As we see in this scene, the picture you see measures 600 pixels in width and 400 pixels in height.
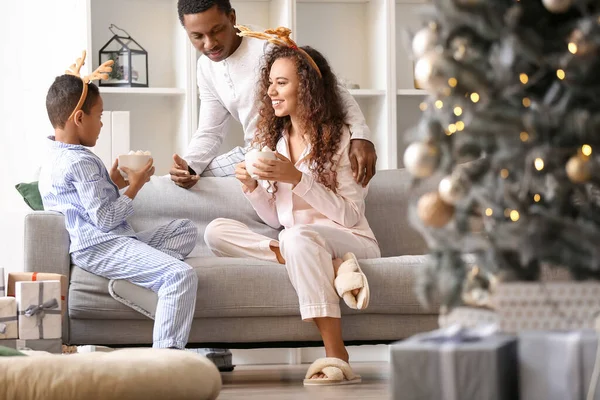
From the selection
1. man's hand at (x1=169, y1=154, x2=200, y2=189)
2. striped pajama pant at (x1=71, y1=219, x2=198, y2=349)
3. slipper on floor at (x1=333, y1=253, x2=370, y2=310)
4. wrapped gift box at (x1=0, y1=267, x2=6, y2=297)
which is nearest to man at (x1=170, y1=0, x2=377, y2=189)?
man's hand at (x1=169, y1=154, x2=200, y2=189)

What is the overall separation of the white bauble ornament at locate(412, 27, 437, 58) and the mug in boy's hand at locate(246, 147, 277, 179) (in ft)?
5.26

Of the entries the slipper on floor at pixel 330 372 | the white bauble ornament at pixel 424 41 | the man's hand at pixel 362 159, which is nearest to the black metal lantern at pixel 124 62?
the man's hand at pixel 362 159

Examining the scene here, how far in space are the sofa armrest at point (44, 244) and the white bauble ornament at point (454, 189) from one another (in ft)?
6.13

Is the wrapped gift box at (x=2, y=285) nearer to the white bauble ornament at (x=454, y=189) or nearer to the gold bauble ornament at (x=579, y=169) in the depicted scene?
the white bauble ornament at (x=454, y=189)

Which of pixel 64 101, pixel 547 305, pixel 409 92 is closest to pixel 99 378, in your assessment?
pixel 547 305

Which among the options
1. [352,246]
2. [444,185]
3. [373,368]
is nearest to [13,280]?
[352,246]

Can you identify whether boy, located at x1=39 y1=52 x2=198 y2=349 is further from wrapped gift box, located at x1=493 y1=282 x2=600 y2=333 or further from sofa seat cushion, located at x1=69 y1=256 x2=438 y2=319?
wrapped gift box, located at x1=493 y1=282 x2=600 y2=333

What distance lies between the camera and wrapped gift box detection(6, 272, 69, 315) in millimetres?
3047

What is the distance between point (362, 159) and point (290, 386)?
2.63 ft

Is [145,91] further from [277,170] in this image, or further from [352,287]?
[352,287]

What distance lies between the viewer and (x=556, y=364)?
1.55m

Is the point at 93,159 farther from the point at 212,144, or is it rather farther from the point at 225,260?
the point at 212,144

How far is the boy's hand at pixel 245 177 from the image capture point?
3410mm

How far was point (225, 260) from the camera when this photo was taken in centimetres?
327
